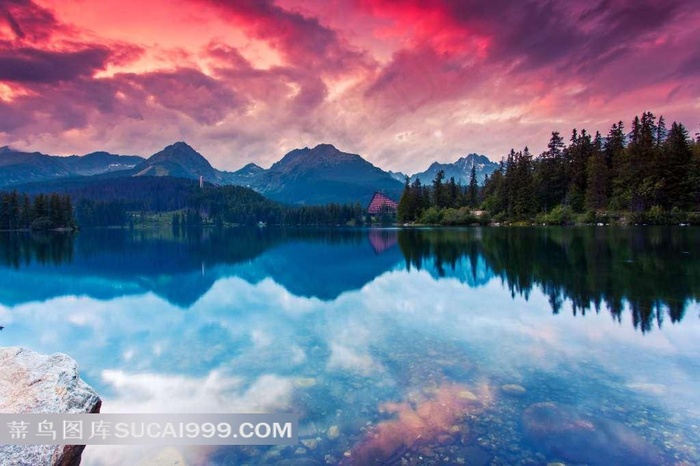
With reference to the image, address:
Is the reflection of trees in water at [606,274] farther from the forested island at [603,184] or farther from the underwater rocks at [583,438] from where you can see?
the forested island at [603,184]

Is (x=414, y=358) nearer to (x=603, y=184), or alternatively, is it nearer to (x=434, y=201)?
(x=603, y=184)

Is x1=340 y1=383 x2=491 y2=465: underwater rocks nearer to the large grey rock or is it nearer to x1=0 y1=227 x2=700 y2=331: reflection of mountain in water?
the large grey rock

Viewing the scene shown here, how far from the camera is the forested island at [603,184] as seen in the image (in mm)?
91000

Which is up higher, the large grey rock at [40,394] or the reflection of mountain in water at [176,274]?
the large grey rock at [40,394]

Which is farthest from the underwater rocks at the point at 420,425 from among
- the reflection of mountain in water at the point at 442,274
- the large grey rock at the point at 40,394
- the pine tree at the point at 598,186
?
the pine tree at the point at 598,186

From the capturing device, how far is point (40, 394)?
8.12m

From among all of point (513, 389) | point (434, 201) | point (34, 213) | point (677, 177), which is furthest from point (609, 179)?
point (34, 213)

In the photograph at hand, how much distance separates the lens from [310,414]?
973cm

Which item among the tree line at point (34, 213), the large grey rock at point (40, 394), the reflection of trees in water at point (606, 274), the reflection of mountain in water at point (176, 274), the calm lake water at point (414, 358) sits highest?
the tree line at point (34, 213)

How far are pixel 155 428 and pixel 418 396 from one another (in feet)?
21.4

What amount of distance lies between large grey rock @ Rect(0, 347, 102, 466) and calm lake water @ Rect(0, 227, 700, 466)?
1.25 metres

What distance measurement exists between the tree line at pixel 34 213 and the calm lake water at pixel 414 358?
516ft

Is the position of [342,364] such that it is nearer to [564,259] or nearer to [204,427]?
[204,427]

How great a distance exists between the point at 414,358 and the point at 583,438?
6149 mm
